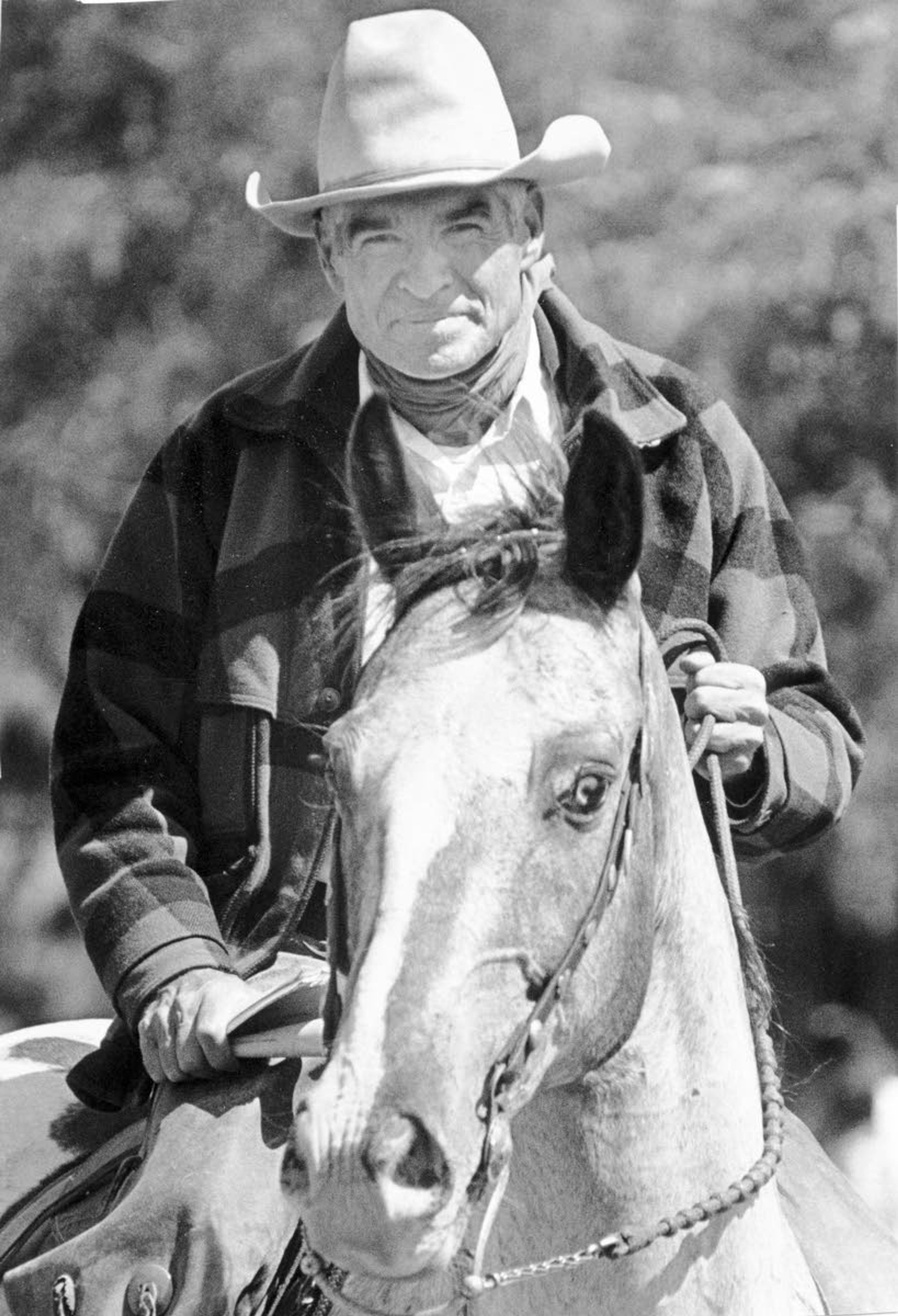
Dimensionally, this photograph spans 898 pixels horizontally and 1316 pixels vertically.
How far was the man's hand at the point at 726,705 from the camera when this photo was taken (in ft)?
7.14

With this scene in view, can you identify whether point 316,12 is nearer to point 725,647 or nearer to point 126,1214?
point 725,647

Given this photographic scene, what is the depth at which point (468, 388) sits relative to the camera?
8.51ft

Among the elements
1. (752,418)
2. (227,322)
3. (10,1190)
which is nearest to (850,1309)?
(10,1190)

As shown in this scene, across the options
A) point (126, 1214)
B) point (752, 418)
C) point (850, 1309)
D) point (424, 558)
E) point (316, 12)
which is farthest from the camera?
point (752, 418)

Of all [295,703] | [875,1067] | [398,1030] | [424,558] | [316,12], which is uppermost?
[316,12]

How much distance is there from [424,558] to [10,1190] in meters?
1.36

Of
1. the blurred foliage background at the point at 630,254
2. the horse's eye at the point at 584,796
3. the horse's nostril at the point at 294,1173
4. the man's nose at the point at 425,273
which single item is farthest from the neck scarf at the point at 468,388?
the horse's nostril at the point at 294,1173

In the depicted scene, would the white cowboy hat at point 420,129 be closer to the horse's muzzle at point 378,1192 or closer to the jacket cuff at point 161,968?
the jacket cuff at point 161,968

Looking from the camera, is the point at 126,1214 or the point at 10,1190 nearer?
the point at 126,1214

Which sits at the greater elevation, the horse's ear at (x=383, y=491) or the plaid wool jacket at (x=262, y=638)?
the horse's ear at (x=383, y=491)

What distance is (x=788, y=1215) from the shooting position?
2203 mm

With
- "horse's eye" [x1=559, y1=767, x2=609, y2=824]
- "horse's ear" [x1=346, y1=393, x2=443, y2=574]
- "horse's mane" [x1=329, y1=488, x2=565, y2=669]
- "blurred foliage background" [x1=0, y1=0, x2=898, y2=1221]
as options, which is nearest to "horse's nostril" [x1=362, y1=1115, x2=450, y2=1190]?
"horse's eye" [x1=559, y1=767, x2=609, y2=824]

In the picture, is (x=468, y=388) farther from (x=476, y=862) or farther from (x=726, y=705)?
(x=476, y=862)

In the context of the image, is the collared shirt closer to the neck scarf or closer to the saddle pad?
the neck scarf
